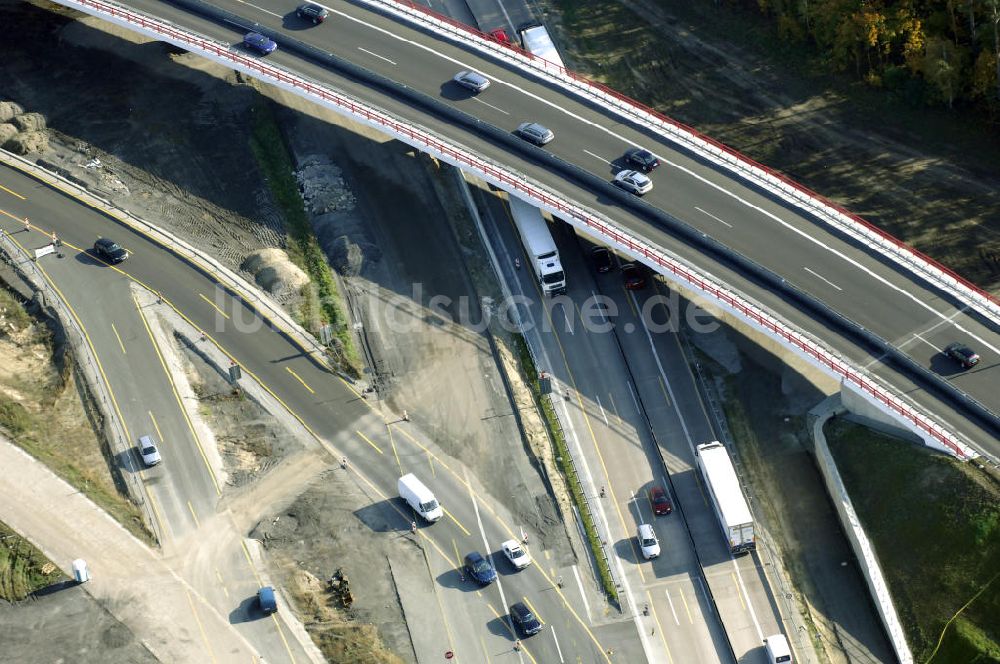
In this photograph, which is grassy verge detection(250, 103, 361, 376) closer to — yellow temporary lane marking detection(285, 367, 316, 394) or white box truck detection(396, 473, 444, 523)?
yellow temporary lane marking detection(285, 367, 316, 394)

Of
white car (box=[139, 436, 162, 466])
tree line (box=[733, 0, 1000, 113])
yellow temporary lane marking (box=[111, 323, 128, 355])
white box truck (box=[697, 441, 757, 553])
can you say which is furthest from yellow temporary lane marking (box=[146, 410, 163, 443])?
tree line (box=[733, 0, 1000, 113])

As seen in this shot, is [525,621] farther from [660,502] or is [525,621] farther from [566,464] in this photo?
[566,464]

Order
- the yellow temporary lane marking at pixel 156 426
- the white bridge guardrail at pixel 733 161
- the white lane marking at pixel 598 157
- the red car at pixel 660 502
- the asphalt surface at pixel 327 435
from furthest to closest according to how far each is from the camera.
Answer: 1. the white lane marking at pixel 598 157
2. the white bridge guardrail at pixel 733 161
3. the yellow temporary lane marking at pixel 156 426
4. the red car at pixel 660 502
5. the asphalt surface at pixel 327 435

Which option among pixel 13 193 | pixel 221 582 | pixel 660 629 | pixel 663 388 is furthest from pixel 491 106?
pixel 660 629

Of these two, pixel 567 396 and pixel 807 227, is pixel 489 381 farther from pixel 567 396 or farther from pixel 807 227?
pixel 807 227

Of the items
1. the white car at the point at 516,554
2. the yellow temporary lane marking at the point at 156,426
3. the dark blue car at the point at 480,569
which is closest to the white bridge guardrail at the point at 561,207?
the white car at the point at 516,554

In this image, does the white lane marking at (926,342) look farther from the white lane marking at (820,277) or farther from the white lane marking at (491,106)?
the white lane marking at (491,106)

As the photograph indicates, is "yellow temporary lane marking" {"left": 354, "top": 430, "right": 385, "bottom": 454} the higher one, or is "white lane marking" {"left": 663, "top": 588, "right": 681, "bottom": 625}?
"yellow temporary lane marking" {"left": 354, "top": 430, "right": 385, "bottom": 454}
